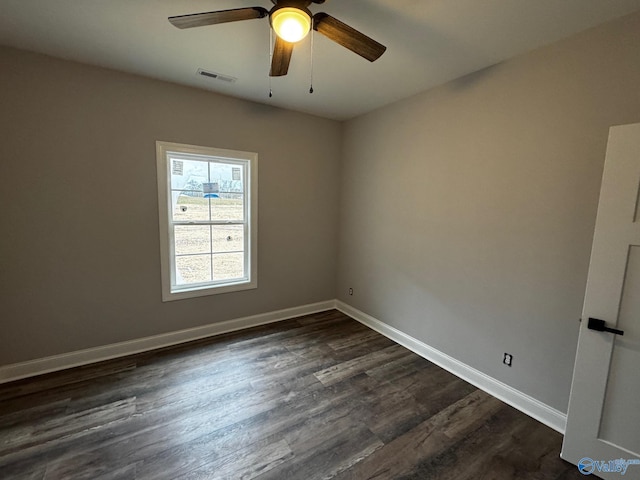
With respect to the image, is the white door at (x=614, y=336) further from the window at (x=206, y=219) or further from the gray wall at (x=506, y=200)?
the window at (x=206, y=219)

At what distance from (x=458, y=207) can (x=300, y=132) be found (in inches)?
83.4

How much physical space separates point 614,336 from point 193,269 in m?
3.45

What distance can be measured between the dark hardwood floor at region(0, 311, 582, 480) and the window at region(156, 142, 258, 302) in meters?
0.83

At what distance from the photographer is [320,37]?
1.91 m

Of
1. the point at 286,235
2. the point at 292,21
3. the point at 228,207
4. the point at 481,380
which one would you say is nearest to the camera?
the point at 292,21

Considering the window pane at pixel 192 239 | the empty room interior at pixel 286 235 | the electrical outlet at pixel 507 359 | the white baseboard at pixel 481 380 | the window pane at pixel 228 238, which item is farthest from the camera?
the window pane at pixel 228 238

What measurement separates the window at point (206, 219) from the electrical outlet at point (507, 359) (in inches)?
103

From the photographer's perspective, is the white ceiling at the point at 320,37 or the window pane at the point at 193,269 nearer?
Result: the white ceiling at the point at 320,37

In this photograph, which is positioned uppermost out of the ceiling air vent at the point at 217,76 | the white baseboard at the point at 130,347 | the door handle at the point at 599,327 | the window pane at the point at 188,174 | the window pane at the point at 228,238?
the ceiling air vent at the point at 217,76

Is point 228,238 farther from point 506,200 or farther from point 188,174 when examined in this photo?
point 506,200

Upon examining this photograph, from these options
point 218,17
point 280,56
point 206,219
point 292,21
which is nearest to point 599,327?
point 292,21

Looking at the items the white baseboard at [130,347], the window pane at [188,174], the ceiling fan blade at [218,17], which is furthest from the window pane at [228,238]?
the ceiling fan blade at [218,17]

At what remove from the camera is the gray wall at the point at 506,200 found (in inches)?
69.2

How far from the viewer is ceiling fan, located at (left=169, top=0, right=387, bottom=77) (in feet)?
4.56
